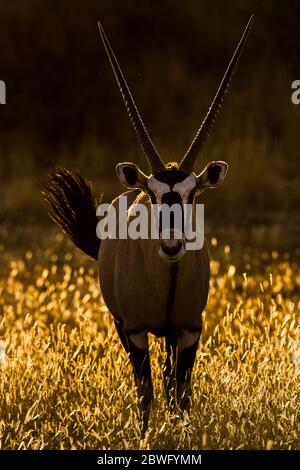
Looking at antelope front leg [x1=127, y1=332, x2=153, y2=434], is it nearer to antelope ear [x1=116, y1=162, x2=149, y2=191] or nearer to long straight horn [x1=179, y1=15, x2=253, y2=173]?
antelope ear [x1=116, y1=162, x2=149, y2=191]

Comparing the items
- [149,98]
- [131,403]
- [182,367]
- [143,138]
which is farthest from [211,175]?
[149,98]

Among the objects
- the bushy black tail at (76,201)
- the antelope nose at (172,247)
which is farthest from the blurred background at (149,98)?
the antelope nose at (172,247)

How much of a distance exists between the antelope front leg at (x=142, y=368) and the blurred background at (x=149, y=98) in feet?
29.5

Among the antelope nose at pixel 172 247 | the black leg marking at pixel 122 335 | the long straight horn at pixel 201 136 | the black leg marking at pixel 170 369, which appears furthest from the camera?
the black leg marking at pixel 122 335

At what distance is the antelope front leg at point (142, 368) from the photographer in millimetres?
7664

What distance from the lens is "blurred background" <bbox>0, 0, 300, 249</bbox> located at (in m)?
18.2

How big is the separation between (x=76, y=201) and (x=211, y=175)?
2.01 meters

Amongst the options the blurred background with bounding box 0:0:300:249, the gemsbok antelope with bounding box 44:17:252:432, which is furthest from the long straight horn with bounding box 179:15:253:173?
the blurred background with bounding box 0:0:300:249

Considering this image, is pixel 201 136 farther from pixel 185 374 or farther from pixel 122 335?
pixel 122 335

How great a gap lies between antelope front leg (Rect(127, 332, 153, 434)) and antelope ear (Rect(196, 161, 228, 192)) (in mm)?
958

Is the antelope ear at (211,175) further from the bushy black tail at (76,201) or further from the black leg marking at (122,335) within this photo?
the bushy black tail at (76,201)

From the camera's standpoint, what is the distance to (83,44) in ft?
70.3

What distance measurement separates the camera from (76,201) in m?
9.22
